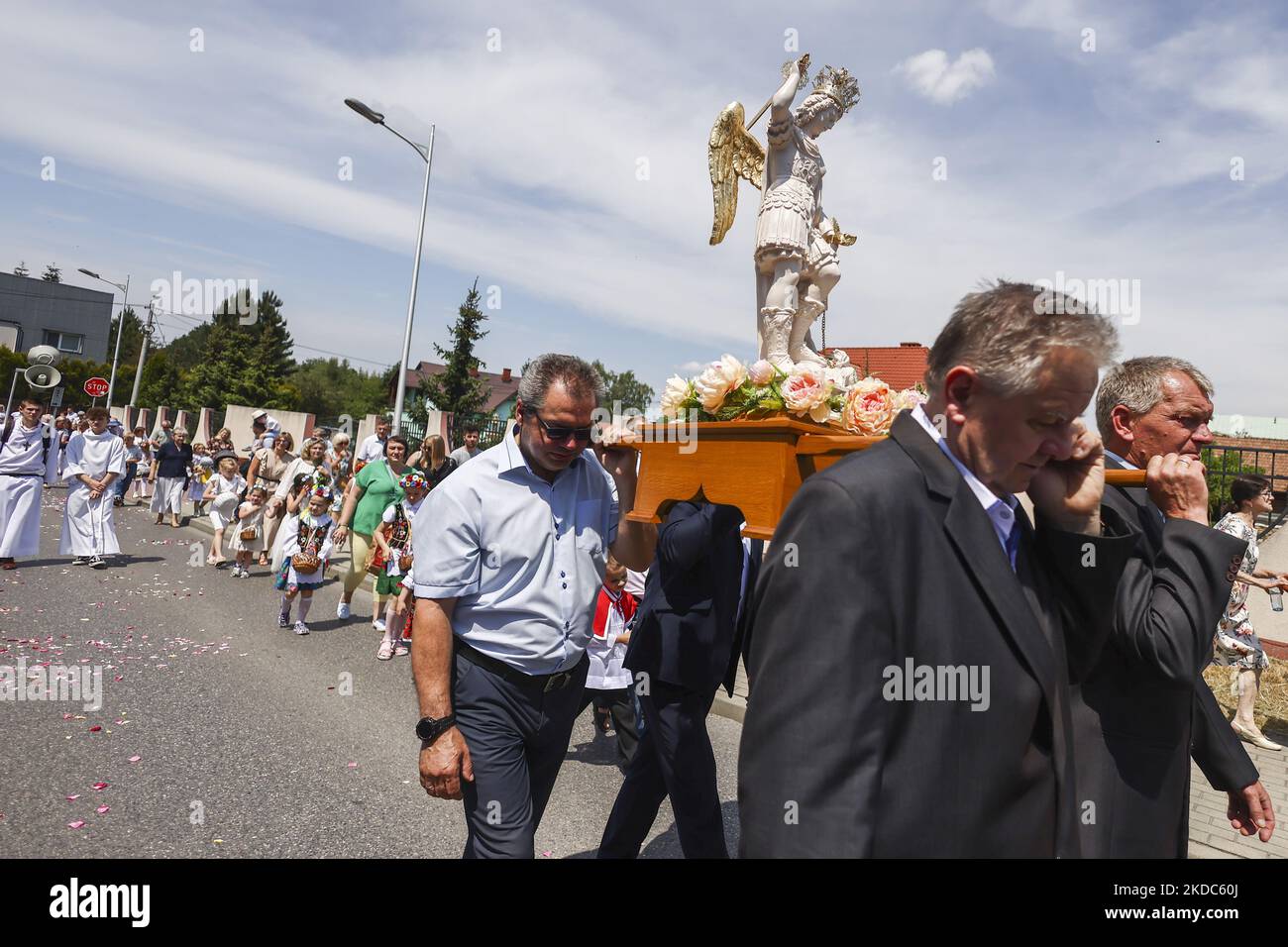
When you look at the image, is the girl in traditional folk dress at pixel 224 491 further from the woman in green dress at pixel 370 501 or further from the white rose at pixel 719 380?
the white rose at pixel 719 380

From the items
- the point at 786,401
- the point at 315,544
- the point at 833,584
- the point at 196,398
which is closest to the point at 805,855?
the point at 833,584

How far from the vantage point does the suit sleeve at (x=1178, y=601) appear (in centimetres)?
208

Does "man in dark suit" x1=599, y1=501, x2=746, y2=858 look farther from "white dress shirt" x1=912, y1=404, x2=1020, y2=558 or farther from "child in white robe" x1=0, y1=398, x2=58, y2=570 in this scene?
"child in white robe" x1=0, y1=398, x2=58, y2=570

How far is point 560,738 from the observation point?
10.1 feet

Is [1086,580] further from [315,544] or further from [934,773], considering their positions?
[315,544]

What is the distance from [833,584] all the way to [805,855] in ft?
1.60

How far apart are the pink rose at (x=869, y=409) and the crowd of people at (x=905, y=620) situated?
0.68 meters

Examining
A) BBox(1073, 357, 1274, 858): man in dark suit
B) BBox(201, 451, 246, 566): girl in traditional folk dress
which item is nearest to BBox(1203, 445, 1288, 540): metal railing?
BBox(1073, 357, 1274, 858): man in dark suit

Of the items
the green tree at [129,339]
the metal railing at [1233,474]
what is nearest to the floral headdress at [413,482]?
the metal railing at [1233,474]

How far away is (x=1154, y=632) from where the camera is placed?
6.86 feet

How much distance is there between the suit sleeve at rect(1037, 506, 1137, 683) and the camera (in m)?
1.90

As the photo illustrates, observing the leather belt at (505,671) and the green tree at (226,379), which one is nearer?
the leather belt at (505,671)

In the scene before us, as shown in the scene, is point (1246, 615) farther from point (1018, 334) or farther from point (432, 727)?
point (432, 727)

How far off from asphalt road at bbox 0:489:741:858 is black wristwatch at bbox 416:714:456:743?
166 cm
